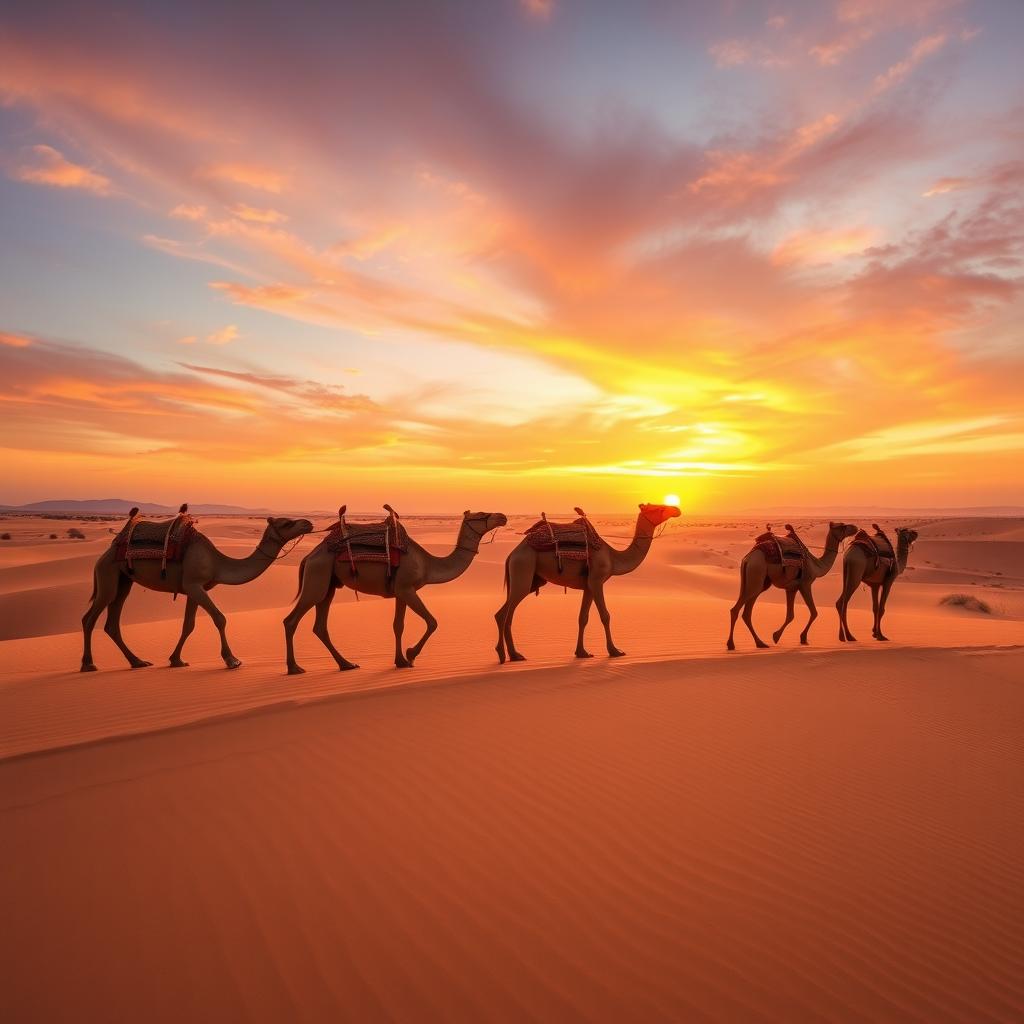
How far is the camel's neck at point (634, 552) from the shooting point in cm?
1083

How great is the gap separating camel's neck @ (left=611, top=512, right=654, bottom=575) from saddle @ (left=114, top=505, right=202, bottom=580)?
22.2ft

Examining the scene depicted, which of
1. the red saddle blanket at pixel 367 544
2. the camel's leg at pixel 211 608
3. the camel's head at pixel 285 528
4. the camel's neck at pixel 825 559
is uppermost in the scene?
Result: the camel's head at pixel 285 528

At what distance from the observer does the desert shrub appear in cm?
2250

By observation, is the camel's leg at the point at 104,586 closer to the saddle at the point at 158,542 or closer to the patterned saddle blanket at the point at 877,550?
the saddle at the point at 158,542

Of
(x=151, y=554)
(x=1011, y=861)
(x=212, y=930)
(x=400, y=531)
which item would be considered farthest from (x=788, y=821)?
(x=151, y=554)

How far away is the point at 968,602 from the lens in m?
22.9

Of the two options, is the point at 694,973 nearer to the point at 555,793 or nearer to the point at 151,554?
the point at 555,793

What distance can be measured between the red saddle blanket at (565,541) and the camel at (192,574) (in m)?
3.57

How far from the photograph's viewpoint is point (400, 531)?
9945mm

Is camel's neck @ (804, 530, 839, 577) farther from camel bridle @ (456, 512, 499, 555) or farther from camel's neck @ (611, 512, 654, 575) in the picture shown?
camel bridle @ (456, 512, 499, 555)

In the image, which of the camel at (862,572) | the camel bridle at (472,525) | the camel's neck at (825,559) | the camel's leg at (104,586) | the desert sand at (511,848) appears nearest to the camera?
the desert sand at (511,848)

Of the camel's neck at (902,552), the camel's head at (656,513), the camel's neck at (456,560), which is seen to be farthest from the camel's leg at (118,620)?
the camel's neck at (902,552)

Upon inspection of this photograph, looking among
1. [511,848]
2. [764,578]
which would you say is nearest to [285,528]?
[511,848]

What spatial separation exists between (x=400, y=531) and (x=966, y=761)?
24.6ft
